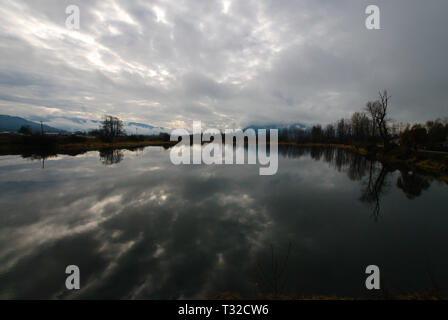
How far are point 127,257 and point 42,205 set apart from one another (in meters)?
8.45

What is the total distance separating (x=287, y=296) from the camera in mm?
4219

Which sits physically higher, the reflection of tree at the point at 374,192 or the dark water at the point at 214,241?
the reflection of tree at the point at 374,192

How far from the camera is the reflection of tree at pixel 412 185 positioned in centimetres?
1312

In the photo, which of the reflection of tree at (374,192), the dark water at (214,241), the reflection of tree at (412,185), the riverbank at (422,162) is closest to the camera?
the dark water at (214,241)

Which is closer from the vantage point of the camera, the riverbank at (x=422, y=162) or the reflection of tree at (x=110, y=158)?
the riverbank at (x=422, y=162)

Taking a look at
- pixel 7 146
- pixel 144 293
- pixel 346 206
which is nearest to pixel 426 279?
pixel 346 206

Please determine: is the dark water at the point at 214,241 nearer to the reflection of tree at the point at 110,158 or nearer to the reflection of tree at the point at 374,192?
the reflection of tree at the point at 374,192

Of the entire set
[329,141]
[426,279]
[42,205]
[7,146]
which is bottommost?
[426,279]

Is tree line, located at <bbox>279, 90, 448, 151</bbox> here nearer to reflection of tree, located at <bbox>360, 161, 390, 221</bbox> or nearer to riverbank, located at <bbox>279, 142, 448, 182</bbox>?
riverbank, located at <bbox>279, 142, 448, 182</bbox>

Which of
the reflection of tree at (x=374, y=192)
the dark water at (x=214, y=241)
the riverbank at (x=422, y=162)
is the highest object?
the riverbank at (x=422, y=162)

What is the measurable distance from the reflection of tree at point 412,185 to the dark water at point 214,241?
1.35 feet

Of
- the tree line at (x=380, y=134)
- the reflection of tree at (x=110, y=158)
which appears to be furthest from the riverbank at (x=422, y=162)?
the reflection of tree at (x=110, y=158)
